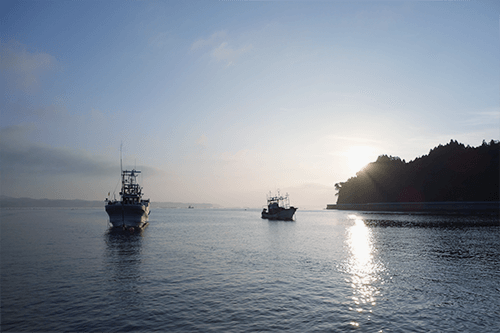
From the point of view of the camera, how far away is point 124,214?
8256cm

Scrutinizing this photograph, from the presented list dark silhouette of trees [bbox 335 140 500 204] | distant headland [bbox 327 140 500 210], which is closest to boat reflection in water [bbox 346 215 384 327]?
distant headland [bbox 327 140 500 210]

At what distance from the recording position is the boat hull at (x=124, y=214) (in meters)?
81.4

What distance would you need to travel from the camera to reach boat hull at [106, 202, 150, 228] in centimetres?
8144

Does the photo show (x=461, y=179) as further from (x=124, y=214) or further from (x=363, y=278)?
(x=124, y=214)

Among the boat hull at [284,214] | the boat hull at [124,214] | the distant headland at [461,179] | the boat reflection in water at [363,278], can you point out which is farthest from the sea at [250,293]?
the distant headland at [461,179]

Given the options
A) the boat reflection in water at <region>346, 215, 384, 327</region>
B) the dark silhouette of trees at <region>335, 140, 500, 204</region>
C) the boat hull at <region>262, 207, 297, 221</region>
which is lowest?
the boat hull at <region>262, 207, 297, 221</region>

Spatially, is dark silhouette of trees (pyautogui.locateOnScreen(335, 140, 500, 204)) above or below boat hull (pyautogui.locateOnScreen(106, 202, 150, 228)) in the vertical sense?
above

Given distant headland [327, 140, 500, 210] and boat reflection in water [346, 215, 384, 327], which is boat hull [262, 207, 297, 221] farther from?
distant headland [327, 140, 500, 210]

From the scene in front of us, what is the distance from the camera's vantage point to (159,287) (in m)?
25.1

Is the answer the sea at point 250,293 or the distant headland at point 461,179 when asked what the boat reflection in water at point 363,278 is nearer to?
the sea at point 250,293

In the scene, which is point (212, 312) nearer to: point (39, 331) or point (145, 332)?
point (145, 332)

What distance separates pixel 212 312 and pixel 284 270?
14.5 metres

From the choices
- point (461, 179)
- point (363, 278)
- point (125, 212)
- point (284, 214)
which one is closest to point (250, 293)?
point (363, 278)

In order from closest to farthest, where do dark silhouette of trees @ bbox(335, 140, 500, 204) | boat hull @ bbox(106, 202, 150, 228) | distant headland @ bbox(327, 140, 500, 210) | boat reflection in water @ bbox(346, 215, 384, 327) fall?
boat reflection in water @ bbox(346, 215, 384, 327)
boat hull @ bbox(106, 202, 150, 228)
distant headland @ bbox(327, 140, 500, 210)
dark silhouette of trees @ bbox(335, 140, 500, 204)
